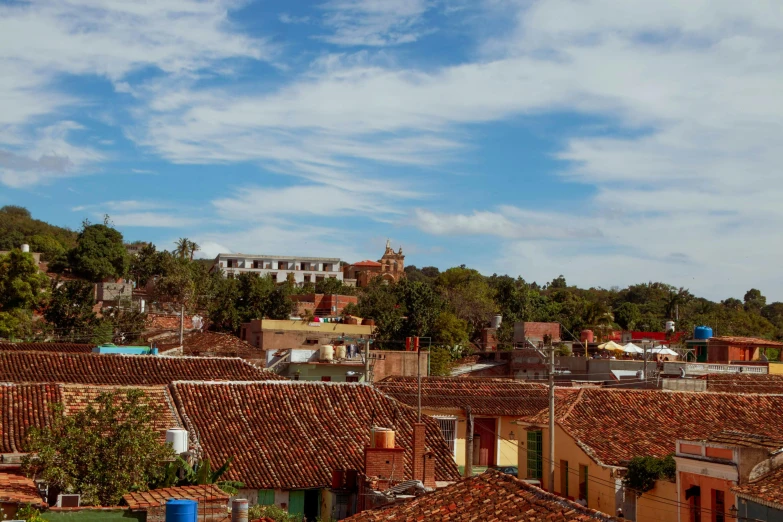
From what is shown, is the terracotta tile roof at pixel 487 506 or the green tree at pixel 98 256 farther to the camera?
the green tree at pixel 98 256

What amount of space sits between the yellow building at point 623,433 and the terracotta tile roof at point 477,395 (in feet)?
16.8

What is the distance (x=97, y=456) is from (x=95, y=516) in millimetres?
3785

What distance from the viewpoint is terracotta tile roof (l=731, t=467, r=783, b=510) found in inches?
640

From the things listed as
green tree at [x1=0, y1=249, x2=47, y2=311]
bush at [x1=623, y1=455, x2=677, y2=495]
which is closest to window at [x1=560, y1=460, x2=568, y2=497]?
bush at [x1=623, y1=455, x2=677, y2=495]

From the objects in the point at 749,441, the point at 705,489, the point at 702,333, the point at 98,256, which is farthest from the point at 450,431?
the point at 98,256

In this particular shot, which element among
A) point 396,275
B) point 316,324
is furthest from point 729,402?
point 396,275

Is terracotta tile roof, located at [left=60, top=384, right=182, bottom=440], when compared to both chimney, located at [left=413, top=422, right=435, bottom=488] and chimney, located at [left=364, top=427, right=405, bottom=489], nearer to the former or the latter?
chimney, located at [left=364, top=427, right=405, bottom=489]

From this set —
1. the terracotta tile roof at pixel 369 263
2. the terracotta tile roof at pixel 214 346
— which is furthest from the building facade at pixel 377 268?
the terracotta tile roof at pixel 214 346

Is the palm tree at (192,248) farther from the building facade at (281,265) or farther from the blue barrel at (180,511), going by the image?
the blue barrel at (180,511)

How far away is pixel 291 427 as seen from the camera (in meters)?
24.7

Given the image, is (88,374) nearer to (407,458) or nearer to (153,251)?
(407,458)

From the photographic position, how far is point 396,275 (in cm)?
11400

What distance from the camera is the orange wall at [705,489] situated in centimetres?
1872

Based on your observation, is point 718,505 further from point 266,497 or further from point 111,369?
point 111,369
